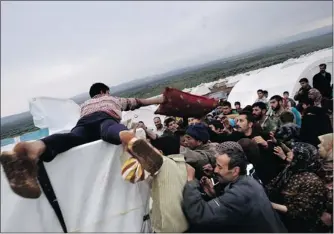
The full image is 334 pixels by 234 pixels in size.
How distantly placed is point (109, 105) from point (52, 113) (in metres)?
1.05

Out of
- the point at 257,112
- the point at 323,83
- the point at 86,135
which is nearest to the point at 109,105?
the point at 86,135

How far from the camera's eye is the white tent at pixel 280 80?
34.5 ft

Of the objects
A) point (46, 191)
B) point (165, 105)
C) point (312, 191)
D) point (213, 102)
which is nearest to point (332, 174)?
point (312, 191)

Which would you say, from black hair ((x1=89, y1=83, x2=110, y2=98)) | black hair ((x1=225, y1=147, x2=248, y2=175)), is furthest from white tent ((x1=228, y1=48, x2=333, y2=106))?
black hair ((x1=225, y1=147, x2=248, y2=175))

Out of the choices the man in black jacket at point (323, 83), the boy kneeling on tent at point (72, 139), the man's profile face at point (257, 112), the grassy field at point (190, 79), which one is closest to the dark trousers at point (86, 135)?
the boy kneeling on tent at point (72, 139)

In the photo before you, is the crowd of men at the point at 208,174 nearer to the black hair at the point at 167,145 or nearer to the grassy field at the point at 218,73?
the black hair at the point at 167,145

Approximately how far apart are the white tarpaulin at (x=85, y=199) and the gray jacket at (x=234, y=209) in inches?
15.8

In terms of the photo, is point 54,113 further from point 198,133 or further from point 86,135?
point 198,133

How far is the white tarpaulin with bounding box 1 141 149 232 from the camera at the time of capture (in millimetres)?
1784

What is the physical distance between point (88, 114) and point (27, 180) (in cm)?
104

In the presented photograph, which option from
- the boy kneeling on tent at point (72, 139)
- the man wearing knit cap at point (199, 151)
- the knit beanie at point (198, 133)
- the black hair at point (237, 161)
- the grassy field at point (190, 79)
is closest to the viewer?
Result: the boy kneeling on tent at point (72, 139)

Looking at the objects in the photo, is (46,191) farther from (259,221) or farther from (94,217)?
(259,221)

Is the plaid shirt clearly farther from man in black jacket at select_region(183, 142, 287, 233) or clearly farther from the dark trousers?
man in black jacket at select_region(183, 142, 287, 233)

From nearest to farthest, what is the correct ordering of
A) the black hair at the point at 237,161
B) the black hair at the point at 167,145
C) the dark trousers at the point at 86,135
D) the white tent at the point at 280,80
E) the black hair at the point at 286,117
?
the dark trousers at the point at 86,135, the black hair at the point at 237,161, the black hair at the point at 167,145, the black hair at the point at 286,117, the white tent at the point at 280,80
